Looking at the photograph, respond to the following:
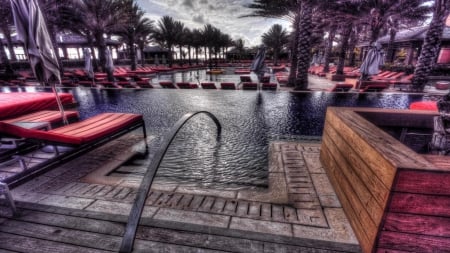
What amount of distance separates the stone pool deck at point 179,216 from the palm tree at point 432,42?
552 inches

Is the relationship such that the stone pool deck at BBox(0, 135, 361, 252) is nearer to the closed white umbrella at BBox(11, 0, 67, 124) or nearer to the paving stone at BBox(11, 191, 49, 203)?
the paving stone at BBox(11, 191, 49, 203)

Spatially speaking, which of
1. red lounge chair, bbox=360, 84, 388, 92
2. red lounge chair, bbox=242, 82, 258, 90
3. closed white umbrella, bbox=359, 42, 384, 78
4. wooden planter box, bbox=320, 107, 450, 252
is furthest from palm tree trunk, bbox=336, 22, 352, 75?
wooden planter box, bbox=320, 107, 450, 252

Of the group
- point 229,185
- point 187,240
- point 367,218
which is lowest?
point 229,185

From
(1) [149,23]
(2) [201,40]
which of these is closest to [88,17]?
(1) [149,23]

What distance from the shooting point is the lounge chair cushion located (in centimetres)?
319

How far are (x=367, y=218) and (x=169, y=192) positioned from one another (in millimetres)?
2515

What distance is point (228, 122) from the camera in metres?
7.17

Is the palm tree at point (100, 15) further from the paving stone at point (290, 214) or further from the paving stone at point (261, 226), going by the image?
the paving stone at point (290, 214)

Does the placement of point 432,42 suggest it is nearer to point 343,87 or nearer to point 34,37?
point 343,87

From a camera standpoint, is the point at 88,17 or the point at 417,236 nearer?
the point at 417,236

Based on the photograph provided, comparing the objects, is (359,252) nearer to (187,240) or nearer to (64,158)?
(187,240)

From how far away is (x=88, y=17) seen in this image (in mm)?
17172

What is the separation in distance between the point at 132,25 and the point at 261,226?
1110 inches

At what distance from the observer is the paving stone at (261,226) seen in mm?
2322
